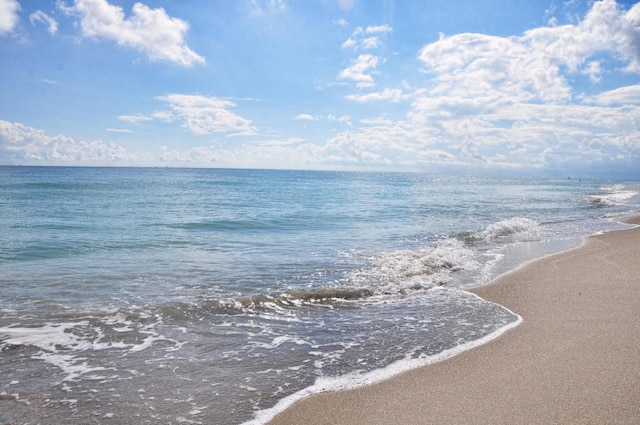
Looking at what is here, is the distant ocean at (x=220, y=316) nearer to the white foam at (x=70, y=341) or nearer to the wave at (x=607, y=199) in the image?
the white foam at (x=70, y=341)

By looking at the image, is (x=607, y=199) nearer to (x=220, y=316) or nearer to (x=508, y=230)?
(x=508, y=230)

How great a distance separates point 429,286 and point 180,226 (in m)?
14.8

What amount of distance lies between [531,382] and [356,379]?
2.24 meters

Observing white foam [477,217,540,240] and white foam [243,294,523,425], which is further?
white foam [477,217,540,240]

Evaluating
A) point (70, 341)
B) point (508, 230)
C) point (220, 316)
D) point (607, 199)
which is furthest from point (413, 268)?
point (607, 199)

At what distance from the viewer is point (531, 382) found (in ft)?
16.6

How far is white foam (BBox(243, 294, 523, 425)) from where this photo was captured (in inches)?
181

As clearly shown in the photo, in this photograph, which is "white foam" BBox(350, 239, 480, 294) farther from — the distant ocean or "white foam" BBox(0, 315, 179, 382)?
"white foam" BBox(0, 315, 179, 382)

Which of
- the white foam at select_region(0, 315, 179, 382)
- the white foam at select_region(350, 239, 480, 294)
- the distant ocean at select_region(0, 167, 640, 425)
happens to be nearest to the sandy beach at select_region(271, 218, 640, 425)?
the distant ocean at select_region(0, 167, 640, 425)

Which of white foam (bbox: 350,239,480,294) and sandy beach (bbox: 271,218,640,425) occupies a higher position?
sandy beach (bbox: 271,218,640,425)

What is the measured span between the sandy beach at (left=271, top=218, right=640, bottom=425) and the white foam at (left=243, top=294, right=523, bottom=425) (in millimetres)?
117

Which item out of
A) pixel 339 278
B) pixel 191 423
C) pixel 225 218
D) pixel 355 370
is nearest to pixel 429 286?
pixel 339 278

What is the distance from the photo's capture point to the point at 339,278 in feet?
36.4

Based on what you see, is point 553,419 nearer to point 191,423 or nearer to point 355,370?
point 355,370
